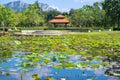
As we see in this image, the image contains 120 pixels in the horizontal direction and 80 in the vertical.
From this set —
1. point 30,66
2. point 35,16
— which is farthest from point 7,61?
point 35,16

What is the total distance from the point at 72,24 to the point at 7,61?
6275 cm

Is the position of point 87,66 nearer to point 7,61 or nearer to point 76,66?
point 76,66

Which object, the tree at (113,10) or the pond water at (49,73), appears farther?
the tree at (113,10)

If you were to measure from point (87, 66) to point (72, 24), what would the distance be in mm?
64014

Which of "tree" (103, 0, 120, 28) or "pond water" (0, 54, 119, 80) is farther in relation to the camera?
"tree" (103, 0, 120, 28)

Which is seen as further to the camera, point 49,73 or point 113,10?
point 113,10

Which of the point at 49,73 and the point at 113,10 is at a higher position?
the point at 113,10

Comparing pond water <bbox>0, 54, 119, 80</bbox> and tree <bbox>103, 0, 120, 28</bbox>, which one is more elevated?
tree <bbox>103, 0, 120, 28</bbox>

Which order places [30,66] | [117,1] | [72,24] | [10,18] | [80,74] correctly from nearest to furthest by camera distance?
[80,74], [30,66], [117,1], [10,18], [72,24]

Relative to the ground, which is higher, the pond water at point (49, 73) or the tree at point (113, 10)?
the tree at point (113, 10)

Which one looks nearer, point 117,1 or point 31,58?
point 31,58

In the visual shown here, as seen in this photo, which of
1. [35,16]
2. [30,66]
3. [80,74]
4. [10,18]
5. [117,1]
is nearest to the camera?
[80,74]

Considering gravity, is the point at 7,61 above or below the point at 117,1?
below

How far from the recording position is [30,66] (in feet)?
29.3
